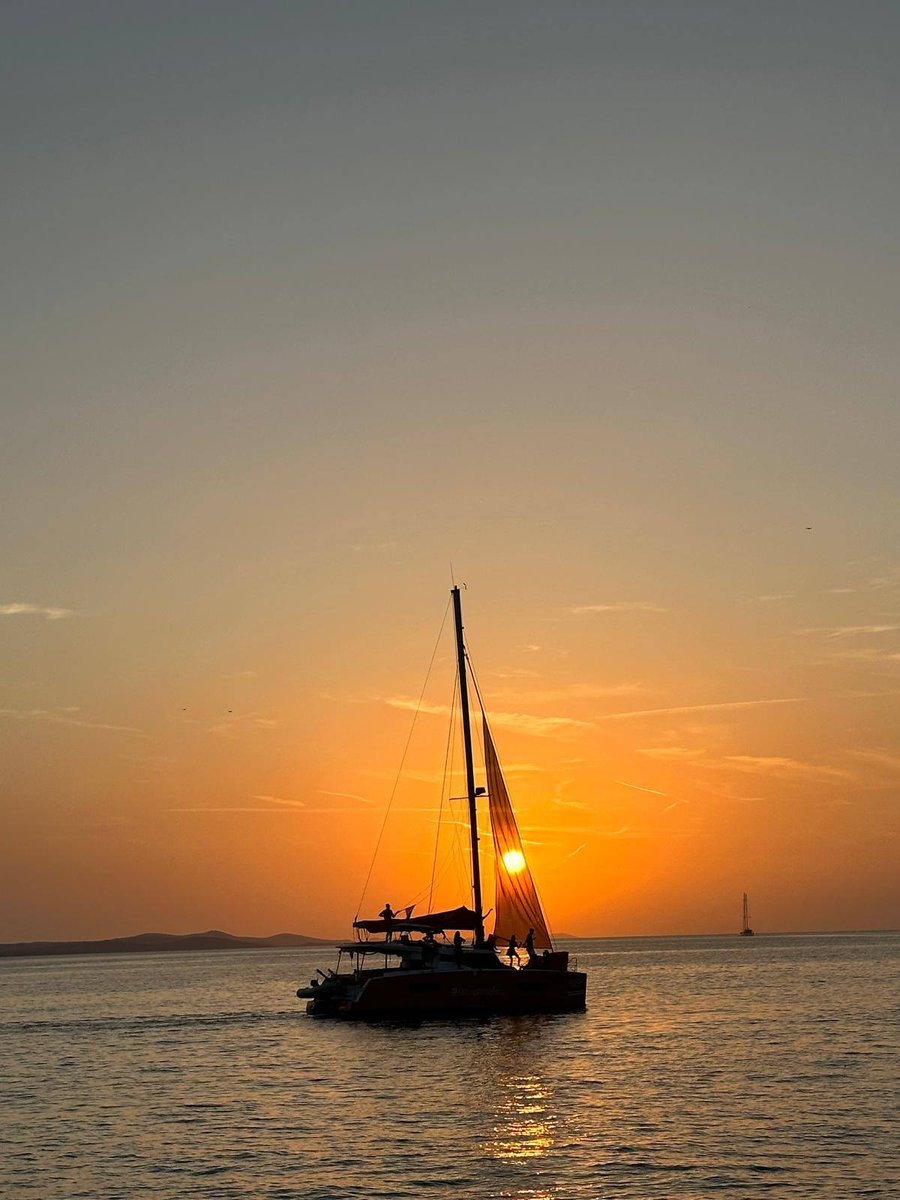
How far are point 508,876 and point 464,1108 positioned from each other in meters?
25.5

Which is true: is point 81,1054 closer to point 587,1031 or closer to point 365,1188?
point 587,1031

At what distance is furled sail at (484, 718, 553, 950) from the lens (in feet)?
215

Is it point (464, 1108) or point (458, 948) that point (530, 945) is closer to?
point (458, 948)

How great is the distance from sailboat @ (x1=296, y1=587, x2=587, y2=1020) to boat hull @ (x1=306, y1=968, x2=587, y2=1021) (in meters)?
0.05

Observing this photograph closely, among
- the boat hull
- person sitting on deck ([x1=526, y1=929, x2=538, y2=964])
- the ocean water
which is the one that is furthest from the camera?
person sitting on deck ([x1=526, y1=929, x2=538, y2=964])

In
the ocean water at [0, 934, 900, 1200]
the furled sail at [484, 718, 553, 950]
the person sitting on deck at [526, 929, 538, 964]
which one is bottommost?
the ocean water at [0, 934, 900, 1200]

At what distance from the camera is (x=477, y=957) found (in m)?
63.8

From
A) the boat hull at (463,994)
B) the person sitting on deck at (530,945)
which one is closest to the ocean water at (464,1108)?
the boat hull at (463,994)

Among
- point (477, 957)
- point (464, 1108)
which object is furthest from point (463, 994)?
point (464, 1108)

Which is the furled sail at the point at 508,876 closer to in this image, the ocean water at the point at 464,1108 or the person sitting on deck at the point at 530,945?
the person sitting on deck at the point at 530,945

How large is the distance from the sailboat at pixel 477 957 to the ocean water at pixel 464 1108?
151 centimetres

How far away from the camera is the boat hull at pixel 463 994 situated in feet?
204

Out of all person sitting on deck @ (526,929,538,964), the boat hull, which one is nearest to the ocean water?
the boat hull

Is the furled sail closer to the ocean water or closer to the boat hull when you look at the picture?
the boat hull
